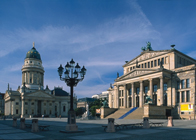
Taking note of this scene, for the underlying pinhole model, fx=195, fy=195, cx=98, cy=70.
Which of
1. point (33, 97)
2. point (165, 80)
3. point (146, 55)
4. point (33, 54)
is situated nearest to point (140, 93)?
point (165, 80)

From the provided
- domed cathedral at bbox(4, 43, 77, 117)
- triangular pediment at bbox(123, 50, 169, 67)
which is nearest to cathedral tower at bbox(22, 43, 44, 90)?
domed cathedral at bbox(4, 43, 77, 117)

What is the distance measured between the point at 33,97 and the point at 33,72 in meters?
15.9

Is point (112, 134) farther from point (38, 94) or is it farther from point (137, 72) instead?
point (38, 94)

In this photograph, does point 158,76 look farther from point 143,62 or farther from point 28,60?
point 28,60

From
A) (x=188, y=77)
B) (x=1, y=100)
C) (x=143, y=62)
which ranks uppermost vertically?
(x=143, y=62)

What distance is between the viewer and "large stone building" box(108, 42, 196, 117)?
4947cm

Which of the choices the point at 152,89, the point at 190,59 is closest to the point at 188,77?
the point at 152,89

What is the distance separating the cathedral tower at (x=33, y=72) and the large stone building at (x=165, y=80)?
61.7 meters

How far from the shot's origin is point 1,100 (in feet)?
502

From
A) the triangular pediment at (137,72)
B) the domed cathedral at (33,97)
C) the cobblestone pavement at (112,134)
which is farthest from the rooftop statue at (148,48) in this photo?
the domed cathedral at (33,97)

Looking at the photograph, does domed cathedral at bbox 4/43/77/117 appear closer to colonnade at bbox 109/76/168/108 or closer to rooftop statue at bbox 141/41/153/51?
colonnade at bbox 109/76/168/108

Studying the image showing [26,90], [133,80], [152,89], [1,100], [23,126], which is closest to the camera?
[23,126]

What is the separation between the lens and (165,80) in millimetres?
54312

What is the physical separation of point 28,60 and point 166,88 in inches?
3279
